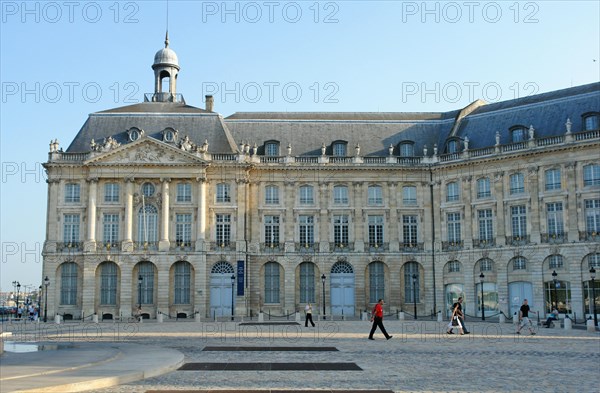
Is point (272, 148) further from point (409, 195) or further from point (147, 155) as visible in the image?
point (409, 195)

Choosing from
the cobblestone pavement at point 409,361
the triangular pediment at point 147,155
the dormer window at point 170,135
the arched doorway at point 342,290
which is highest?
the dormer window at point 170,135

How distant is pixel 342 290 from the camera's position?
5803cm

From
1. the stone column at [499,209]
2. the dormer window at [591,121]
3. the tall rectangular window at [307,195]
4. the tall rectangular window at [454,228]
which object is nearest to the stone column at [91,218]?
the tall rectangular window at [307,195]

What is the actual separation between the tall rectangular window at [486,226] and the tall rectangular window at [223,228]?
18.5 metres

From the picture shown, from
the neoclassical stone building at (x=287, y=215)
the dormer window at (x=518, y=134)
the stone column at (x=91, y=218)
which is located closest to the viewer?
the dormer window at (x=518, y=134)

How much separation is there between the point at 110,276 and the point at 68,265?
3.27 metres

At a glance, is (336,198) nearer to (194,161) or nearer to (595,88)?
(194,161)

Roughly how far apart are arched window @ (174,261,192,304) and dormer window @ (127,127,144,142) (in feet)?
32.3

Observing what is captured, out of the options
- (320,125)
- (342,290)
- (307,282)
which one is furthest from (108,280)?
(320,125)

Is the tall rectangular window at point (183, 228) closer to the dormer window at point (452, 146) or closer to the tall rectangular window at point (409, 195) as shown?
the tall rectangular window at point (409, 195)

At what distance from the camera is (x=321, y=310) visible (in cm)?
5731

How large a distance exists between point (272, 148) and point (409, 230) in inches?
489

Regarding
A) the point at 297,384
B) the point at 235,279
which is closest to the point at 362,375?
the point at 297,384

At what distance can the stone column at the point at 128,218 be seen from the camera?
55.8 metres
